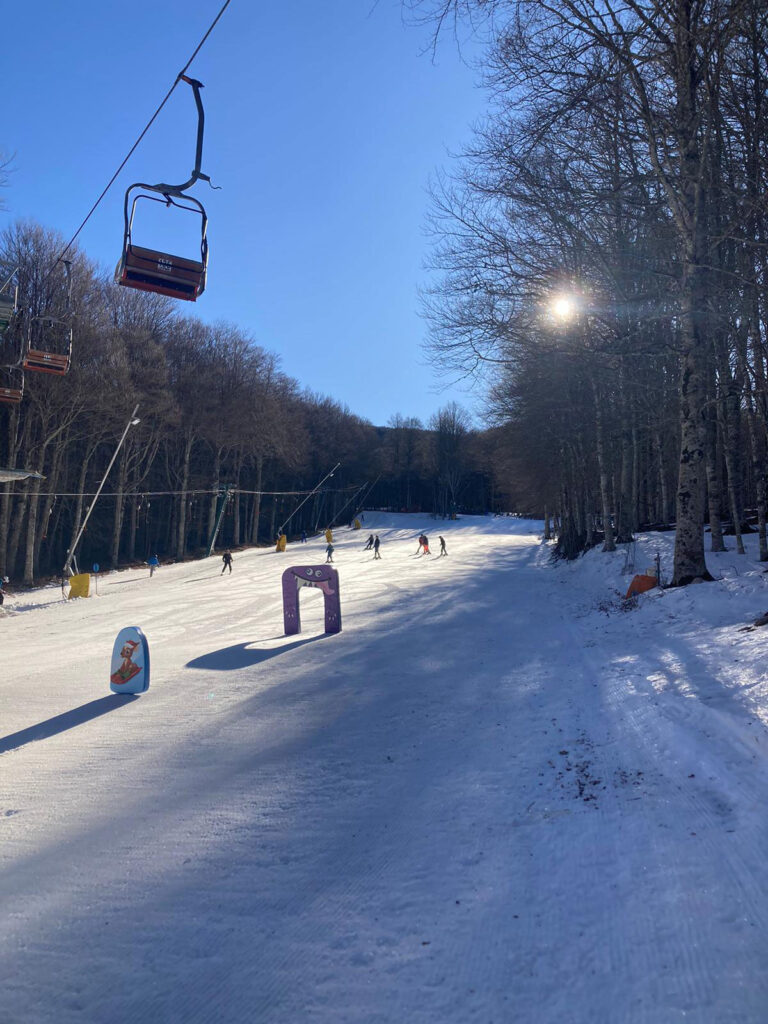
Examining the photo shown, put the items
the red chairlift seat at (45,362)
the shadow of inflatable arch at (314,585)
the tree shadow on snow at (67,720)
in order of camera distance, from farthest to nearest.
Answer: the red chairlift seat at (45,362), the shadow of inflatable arch at (314,585), the tree shadow on snow at (67,720)

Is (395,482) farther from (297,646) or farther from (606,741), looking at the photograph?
(606,741)

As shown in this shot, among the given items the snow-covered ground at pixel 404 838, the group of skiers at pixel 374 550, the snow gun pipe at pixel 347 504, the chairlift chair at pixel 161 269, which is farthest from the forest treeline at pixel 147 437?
the snow-covered ground at pixel 404 838

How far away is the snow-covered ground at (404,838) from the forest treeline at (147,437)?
14859 millimetres

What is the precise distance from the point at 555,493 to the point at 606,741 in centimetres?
3003

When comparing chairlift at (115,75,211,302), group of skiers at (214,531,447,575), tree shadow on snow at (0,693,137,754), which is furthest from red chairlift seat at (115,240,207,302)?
group of skiers at (214,531,447,575)

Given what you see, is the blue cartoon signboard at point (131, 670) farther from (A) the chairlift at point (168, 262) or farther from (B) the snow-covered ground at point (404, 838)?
(A) the chairlift at point (168, 262)

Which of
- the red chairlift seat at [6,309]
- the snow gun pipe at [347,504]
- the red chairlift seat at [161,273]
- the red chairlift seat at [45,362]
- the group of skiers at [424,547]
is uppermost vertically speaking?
the red chairlift seat at [6,309]

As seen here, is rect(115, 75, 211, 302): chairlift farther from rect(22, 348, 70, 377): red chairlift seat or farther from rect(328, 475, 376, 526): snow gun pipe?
rect(328, 475, 376, 526): snow gun pipe

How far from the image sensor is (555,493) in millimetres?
Answer: 34375

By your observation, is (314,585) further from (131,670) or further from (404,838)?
(404,838)

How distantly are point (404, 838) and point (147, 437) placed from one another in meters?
38.0

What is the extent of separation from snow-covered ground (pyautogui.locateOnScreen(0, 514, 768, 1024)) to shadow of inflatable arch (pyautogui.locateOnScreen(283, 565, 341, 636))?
2.94 meters

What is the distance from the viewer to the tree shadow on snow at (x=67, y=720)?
6660mm

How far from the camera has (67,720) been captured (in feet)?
24.1
